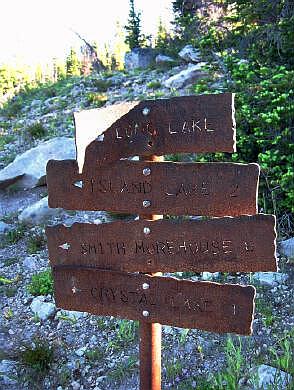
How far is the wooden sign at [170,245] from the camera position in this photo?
250 centimetres

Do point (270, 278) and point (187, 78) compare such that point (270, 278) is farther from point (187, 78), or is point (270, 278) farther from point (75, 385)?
point (187, 78)

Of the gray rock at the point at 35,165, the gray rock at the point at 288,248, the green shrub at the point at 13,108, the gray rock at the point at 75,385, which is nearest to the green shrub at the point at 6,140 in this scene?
the gray rock at the point at 35,165

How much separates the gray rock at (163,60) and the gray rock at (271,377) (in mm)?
12346

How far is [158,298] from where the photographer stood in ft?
8.92

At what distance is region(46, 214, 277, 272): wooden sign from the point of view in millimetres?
2502

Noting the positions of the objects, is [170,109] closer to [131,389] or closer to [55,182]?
[55,182]

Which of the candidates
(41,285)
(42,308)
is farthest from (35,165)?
(42,308)

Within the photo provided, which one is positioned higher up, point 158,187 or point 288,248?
point 158,187

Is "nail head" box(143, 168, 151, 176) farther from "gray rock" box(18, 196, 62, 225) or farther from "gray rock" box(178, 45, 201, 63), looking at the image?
"gray rock" box(178, 45, 201, 63)

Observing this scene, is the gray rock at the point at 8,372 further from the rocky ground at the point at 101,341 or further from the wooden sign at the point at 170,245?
the wooden sign at the point at 170,245

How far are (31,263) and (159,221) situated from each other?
3.99 metres

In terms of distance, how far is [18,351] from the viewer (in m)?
4.51

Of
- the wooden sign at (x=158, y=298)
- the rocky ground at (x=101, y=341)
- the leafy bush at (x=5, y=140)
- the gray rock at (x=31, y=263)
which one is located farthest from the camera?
the leafy bush at (x=5, y=140)

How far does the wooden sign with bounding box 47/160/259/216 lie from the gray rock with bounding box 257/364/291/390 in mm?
1744
